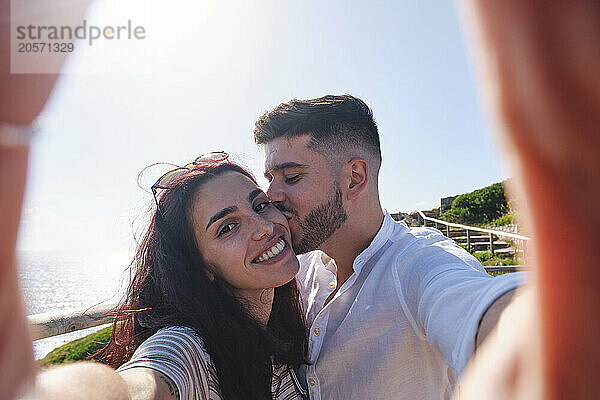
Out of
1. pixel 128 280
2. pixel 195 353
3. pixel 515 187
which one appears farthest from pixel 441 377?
pixel 515 187

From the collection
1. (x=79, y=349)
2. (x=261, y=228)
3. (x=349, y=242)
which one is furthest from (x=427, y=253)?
(x=79, y=349)

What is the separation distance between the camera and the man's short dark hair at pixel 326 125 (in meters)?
2.83

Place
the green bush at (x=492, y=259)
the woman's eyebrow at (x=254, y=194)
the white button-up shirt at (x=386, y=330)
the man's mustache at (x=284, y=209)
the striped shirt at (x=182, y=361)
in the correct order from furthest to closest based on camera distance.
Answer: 1. the green bush at (x=492, y=259)
2. the man's mustache at (x=284, y=209)
3. the woman's eyebrow at (x=254, y=194)
4. the white button-up shirt at (x=386, y=330)
5. the striped shirt at (x=182, y=361)

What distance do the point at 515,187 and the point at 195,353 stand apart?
1.63 metres

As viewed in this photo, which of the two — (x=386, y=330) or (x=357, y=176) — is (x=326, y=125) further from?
(x=386, y=330)

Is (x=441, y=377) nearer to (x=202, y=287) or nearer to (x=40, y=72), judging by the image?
(x=202, y=287)

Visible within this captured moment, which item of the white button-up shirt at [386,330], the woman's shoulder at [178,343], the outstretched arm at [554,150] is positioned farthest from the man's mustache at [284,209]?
the outstretched arm at [554,150]

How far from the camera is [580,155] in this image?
233mm

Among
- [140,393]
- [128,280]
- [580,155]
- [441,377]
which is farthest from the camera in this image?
[128,280]

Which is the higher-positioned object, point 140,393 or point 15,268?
point 15,268

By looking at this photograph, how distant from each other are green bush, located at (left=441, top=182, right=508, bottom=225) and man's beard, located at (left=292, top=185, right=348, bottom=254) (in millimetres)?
13190

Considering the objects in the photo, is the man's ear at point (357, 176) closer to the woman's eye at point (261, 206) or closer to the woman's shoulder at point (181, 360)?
the woman's eye at point (261, 206)

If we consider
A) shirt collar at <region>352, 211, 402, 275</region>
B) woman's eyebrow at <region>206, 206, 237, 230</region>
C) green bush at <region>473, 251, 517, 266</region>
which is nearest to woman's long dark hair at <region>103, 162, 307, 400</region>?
woman's eyebrow at <region>206, 206, 237, 230</region>

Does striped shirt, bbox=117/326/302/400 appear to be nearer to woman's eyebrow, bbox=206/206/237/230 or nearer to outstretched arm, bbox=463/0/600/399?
woman's eyebrow, bbox=206/206/237/230
